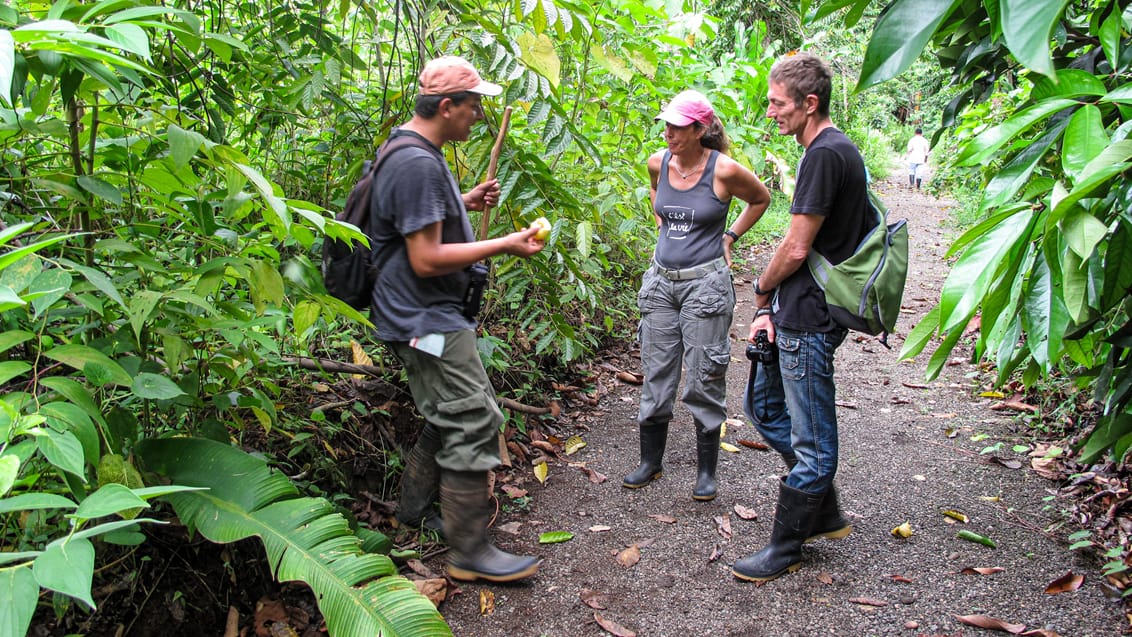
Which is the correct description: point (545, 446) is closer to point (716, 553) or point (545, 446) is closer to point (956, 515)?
point (716, 553)

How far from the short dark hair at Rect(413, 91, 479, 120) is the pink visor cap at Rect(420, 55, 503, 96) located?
0.01 metres

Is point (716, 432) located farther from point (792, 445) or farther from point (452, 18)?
point (452, 18)

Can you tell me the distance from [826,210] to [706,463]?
1690mm

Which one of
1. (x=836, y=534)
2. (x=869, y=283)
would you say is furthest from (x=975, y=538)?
(x=869, y=283)

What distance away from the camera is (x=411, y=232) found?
2.98 m

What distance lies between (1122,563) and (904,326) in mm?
5167

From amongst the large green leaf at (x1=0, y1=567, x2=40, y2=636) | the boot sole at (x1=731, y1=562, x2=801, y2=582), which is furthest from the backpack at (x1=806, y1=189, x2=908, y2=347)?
the large green leaf at (x1=0, y1=567, x2=40, y2=636)

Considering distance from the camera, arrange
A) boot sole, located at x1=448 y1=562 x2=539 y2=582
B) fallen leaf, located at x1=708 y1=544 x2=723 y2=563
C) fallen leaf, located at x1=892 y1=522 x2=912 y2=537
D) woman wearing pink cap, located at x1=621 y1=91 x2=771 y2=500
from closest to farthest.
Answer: boot sole, located at x1=448 y1=562 x2=539 y2=582 → fallen leaf, located at x1=708 y1=544 x2=723 y2=563 → fallen leaf, located at x1=892 y1=522 x2=912 y2=537 → woman wearing pink cap, located at x1=621 y1=91 x2=771 y2=500

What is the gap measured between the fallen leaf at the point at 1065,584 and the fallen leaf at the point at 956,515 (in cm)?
62

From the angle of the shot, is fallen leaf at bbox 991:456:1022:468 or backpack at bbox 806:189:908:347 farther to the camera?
fallen leaf at bbox 991:456:1022:468

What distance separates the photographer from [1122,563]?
319cm

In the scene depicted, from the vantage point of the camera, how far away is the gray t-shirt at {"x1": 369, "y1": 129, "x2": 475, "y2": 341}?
298 centimetres

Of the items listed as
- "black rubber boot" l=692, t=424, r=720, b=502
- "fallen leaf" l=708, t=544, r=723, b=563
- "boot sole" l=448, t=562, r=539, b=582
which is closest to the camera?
"boot sole" l=448, t=562, r=539, b=582

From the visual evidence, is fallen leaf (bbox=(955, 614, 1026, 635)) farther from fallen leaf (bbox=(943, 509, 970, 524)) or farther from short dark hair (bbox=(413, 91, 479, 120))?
short dark hair (bbox=(413, 91, 479, 120))
